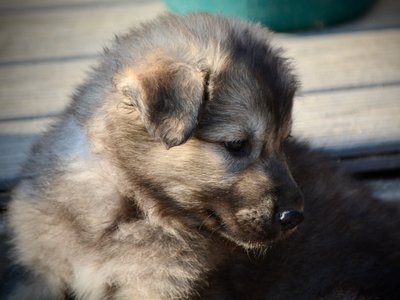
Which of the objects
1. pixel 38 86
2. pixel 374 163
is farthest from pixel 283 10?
Answer: pixel 38 86

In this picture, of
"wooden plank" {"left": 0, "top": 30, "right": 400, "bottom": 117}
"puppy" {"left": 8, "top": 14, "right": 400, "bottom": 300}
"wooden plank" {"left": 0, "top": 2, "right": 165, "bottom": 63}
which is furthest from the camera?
"wooden plank" {"left": 0, "top": 2, "right": 165, "bottom": 63}

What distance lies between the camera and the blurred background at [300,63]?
10.1 ft

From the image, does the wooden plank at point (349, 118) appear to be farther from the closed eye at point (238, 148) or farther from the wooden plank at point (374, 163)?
the closed eye at point (238, 148)

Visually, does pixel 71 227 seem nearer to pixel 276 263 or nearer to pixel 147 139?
pixel 147 139

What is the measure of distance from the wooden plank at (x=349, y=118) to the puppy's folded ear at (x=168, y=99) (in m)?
1.14

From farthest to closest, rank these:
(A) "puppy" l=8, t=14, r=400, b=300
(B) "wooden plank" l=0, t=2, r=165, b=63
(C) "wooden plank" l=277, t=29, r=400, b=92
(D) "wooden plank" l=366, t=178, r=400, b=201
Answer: (B) "wooden plank" l=0, t=2, r=165, b=63 < (C) "wooden plank" l=277, t=29, r=400, b=92 < (D) "wooden plank" l=366, t=178, r=400, b=201 < (A) "puppy" l=8, t=14, r=400, b=300

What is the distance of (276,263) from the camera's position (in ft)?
8.14

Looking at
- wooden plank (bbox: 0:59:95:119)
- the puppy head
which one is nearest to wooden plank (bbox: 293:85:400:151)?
the puppy head

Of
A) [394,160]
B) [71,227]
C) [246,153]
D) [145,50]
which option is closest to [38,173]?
[71,227]

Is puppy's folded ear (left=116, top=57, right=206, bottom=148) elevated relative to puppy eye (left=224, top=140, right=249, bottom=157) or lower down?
elevated

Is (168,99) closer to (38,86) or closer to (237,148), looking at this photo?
(237,148)

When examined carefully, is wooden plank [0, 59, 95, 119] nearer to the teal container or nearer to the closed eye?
the teal container

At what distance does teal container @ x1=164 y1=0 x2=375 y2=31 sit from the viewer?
380cm

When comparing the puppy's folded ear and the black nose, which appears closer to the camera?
the puppy's folded ear
